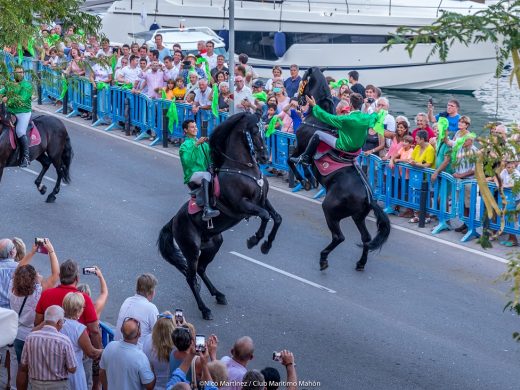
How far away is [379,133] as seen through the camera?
64.0 feet

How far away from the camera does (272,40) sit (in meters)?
37.2

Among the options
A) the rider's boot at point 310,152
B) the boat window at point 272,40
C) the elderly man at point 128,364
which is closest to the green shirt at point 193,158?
the rider's boot at point 310,152

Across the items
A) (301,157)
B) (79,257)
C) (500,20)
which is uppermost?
(500,20)

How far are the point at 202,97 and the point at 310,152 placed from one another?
757 cm

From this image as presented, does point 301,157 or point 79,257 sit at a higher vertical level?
point 301,157

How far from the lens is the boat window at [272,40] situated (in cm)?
3681

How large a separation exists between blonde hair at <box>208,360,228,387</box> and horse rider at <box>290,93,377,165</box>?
24.3 feet

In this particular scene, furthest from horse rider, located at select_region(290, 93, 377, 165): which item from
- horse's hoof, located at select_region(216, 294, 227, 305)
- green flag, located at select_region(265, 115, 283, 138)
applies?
green flag, located at select_region(265, 115, 283, 138)

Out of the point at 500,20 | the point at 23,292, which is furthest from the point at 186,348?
the point at 500,20

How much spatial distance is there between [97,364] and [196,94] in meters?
13.2

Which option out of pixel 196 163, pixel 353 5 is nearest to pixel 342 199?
pixel 196 163

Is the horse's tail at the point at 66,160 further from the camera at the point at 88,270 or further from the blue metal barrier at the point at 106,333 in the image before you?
the camera at the point at 88,270

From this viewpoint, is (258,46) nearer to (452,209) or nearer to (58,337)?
(452,209)

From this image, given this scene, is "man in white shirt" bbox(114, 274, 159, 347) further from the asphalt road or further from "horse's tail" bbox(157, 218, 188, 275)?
"horse's tail" bbox(157, 218, 188, 275)
